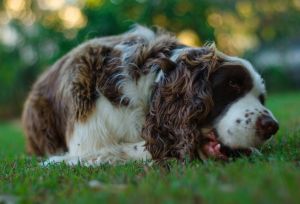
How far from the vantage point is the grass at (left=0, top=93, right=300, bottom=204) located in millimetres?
2713

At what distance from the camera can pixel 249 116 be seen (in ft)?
13.6

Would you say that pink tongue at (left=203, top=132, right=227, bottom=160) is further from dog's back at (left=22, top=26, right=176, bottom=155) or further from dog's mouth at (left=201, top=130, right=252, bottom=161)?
dog's back at (left=22, top=26, right=176, bottom=155)

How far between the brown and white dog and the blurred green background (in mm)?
10133

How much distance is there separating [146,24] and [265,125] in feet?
45.7

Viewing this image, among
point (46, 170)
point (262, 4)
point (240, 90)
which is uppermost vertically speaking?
point (240, 90)

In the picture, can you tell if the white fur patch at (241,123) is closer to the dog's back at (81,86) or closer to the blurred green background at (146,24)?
the dog's back at (81,86)

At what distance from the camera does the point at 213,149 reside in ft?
14.1

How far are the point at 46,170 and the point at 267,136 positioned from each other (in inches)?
64.9

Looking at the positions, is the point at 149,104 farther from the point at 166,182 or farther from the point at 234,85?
the point at 166,182

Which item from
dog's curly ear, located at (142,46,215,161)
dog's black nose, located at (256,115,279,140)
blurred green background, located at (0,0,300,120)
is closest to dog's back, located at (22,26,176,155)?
dog's curly ear, located at (142,46,215,161)

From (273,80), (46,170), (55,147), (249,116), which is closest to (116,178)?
(46,170)

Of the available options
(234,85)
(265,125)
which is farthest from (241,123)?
(234,85)

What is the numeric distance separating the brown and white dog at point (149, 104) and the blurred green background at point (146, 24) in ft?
33.2

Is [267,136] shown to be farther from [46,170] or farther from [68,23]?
[68,23]
